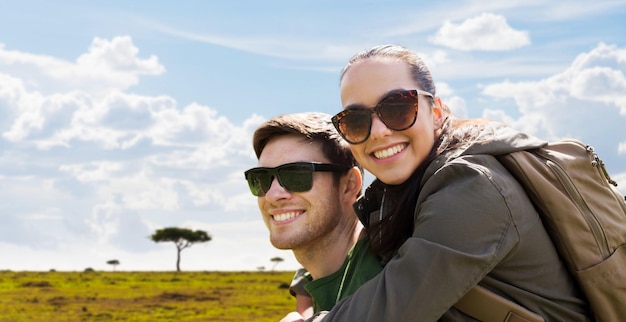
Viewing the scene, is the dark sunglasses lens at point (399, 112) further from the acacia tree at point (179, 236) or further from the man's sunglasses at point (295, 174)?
the acacia tree at point (179, 236)

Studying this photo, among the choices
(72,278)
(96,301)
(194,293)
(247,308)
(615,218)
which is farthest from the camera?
(72,278)

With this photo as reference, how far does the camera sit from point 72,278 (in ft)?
136

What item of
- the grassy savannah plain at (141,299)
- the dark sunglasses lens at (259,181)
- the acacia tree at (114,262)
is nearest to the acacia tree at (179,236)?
the acacia tree at (114,262)

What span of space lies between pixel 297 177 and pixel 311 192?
98 mm

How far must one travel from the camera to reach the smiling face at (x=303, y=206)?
12.2ft

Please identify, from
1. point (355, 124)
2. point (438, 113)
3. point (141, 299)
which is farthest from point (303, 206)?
point (141, 299)

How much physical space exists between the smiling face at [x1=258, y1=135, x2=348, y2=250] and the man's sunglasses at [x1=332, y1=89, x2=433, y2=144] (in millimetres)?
685

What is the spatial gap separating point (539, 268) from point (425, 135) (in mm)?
657

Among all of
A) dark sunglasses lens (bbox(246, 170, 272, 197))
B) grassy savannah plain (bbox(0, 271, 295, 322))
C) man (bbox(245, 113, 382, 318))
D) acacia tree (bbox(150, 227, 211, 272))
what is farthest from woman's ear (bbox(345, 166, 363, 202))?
acacia tree (bbox(150, 227, 211, 272))

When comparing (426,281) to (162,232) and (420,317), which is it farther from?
(162,232)

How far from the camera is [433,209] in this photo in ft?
Result: 8.46

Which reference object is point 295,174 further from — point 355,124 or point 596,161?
point 596,161

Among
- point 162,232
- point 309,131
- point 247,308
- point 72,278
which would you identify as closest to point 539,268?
point 309,131

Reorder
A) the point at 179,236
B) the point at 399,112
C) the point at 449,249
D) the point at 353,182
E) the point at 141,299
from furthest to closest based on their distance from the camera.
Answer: the point at 179,236 < the point at 141,299 < the point at 353,182 < the point at 399,112 < the point at 449,249
